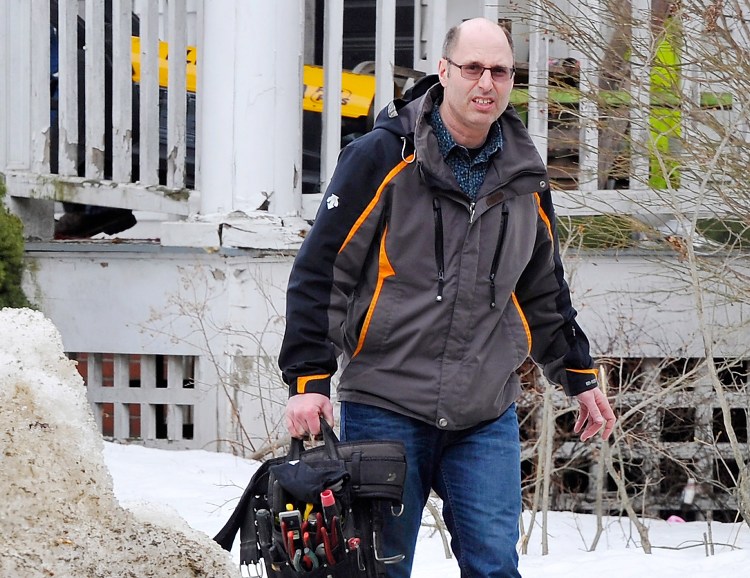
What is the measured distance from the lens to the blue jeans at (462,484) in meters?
3.00

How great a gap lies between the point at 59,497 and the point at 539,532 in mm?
3156

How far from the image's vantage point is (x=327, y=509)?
108 inches

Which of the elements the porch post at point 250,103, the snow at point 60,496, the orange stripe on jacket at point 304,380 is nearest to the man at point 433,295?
the orange stripe on jacket at point 304,380

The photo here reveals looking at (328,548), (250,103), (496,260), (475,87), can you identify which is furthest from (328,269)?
(250,103)

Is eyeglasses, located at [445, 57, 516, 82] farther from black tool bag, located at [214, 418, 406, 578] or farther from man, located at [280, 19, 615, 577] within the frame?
black tool bag, located at [214, 418, 406, 578]

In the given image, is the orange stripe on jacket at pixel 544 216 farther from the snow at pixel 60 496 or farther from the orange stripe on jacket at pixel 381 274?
the snow at pixel 60 496

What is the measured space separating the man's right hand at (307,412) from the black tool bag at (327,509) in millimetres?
29

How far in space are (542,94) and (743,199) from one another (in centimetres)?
135

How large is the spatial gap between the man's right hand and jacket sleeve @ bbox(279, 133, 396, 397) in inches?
0.8

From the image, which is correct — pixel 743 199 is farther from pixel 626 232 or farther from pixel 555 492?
pixel 555 492

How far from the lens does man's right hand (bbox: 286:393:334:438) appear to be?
288 cm

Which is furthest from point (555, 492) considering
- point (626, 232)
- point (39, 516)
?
point (39, 516)

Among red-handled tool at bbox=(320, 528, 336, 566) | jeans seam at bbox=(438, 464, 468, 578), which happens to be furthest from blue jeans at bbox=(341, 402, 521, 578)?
red-handled tool at bbox=(320, 528, 336, 566)

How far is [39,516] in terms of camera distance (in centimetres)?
264
